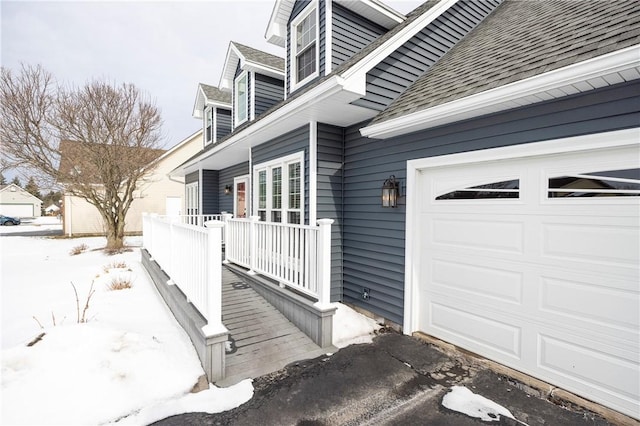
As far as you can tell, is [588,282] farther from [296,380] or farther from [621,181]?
[296,380]

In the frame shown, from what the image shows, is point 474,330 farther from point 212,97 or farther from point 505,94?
point 212,97

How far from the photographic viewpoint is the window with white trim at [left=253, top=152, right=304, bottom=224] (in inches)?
224

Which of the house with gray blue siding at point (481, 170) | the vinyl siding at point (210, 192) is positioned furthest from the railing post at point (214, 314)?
the vinyl siding at point (210, 192)

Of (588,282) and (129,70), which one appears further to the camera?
(129,70)

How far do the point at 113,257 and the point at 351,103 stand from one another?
10.1m

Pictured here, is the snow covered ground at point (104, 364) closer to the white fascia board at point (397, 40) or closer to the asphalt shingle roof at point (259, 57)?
the white fascia board at point (397, 40)

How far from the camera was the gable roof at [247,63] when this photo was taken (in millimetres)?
7887

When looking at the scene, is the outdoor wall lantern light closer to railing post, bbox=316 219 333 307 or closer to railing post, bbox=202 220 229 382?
railing post, bbox=316 219 333 307

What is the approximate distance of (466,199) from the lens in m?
3.70

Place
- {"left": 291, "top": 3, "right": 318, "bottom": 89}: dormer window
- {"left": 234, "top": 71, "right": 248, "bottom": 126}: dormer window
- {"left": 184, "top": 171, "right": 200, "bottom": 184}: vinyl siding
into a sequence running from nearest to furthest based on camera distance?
{"left": 291, "top": 3, "right": 318, "bottom": 89}: dormer window < {"left": 234, "top": 71, "right": 248, "bottom": 126}: dormer window < {"left": 184, "top": 171, "right": 200, "bottom": 184}: vinyl siding

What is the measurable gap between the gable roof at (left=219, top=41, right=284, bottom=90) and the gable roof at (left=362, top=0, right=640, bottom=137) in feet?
15.2

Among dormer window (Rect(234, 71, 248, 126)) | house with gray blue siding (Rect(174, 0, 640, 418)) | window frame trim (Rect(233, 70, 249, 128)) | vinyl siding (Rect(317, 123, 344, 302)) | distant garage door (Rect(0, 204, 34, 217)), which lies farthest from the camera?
distant garage door (Rect(0, 204, 34, 217))

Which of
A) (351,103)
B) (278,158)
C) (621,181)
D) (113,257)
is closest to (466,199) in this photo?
(621,181)

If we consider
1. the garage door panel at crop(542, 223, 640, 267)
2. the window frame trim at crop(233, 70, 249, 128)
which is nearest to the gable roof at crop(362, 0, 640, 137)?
the garage door panel at crop(542, 223, 640, 267)
